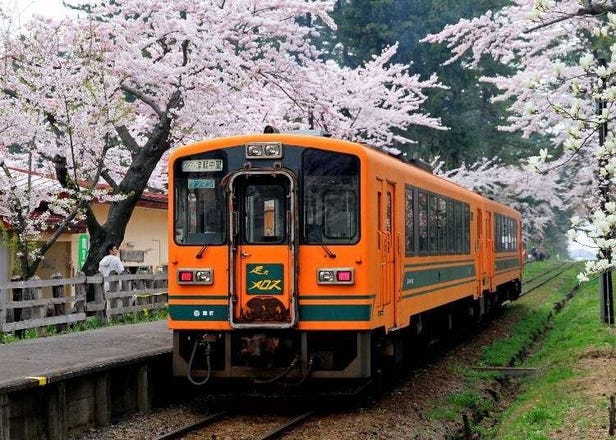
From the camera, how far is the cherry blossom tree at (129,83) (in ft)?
53.5

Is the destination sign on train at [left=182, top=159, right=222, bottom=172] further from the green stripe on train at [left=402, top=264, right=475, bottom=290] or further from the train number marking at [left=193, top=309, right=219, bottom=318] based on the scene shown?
the green stripe on train at [left=402, top=264, right=475, bottom=290]

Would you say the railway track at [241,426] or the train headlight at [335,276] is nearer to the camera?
the railway track at [241,426]

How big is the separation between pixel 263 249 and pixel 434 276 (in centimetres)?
389

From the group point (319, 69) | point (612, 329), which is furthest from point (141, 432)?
point (319, 69)

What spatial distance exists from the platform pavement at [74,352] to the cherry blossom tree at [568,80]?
4.61m

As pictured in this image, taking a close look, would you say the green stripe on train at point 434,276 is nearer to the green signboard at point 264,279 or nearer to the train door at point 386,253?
the train door at point 386,253

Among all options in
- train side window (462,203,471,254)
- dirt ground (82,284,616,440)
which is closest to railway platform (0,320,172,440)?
dirt ground (82,284,616,440)

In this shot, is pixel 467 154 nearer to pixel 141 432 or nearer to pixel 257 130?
pixel 257 130

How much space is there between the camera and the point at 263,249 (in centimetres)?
992

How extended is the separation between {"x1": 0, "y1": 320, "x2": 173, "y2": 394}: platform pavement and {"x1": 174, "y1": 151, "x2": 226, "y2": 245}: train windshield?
1469 millimetres

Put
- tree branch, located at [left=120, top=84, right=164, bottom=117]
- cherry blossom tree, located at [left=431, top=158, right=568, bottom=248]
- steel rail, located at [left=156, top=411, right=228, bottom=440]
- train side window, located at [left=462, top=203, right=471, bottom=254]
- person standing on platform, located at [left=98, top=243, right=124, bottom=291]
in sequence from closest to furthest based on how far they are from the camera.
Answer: steel rail, located at [left=156, top=411, right=228, bottom=440], train side window, located at [left=462, top=203, right=471, bottom=254], person standing on platform, located at [left=98, top=243, right=124, bottom=291], tree branch, located at [left=120, top=84, right=164, bottom=117], cherry blossom tree, located at [left=431, top=158, right=568, bottom=248]

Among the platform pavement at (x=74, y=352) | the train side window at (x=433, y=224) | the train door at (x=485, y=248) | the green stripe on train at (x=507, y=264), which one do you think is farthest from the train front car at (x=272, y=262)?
the green stripe on train at (x=507, y=264)

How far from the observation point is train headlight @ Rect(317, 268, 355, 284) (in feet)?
32.1

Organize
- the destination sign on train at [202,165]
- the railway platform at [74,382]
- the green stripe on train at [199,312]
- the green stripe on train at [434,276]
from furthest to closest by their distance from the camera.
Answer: the green stripe on train at [434,276] → the destination sign on train at [202,165] → the green stripe on train at [199,312] → the railway platform at [74,382]
